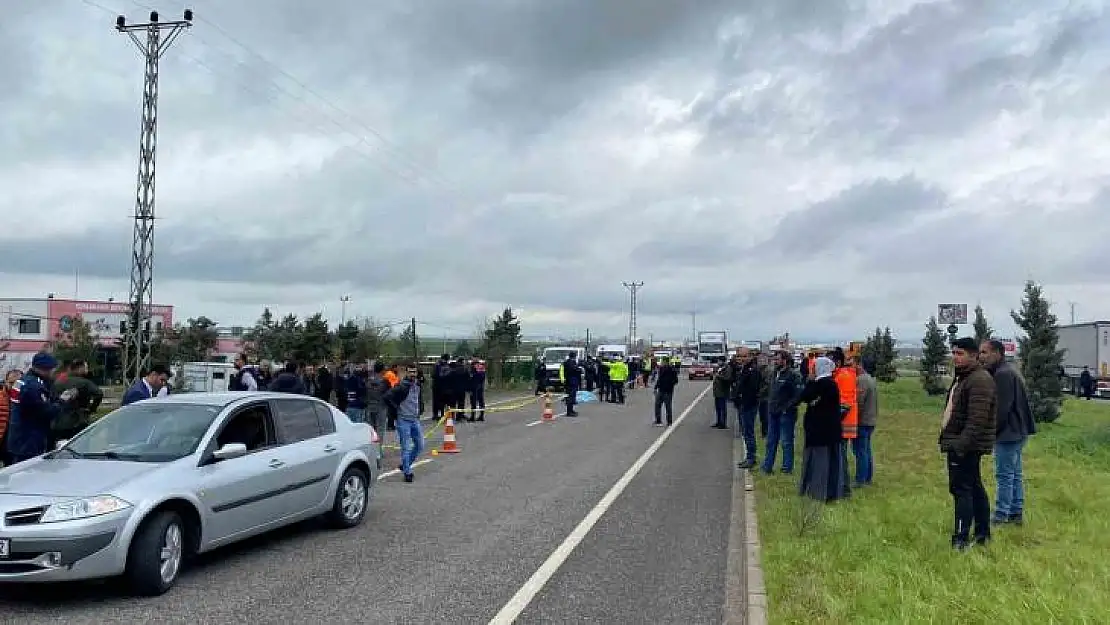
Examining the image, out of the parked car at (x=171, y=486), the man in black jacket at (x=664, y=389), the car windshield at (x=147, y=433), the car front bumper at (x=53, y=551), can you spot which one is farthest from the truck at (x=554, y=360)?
the car front bumper at (x=53, y=551)

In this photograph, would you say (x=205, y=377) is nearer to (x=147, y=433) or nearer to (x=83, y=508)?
(x=147, y=433)

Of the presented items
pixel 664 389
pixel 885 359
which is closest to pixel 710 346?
pixel 885 359

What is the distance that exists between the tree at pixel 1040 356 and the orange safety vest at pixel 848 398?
17150 mm

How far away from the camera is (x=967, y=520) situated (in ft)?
25.6

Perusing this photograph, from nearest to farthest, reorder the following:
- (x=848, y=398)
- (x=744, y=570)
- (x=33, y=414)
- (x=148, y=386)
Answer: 1. (x=744, y=570)
2. (x=33, y=414)
3. (x=148, y=386)
4. (x=848, y=398)

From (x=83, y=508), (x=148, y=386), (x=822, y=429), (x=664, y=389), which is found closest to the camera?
(x=83, y=508)

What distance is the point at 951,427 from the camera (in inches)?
309

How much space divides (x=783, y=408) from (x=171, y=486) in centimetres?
758

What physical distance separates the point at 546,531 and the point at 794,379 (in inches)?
195

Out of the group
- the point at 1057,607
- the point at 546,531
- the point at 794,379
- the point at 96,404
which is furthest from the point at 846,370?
the point at 96,404

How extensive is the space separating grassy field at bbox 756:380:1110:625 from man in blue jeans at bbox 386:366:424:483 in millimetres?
4669

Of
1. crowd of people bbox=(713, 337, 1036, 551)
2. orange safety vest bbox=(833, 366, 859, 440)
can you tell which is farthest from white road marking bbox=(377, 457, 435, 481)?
orange safety vest bbox=(833, 366, 859, 440)

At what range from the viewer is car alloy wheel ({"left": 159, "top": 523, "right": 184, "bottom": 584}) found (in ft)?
22.3

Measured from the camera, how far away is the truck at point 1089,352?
43031 millimetres
